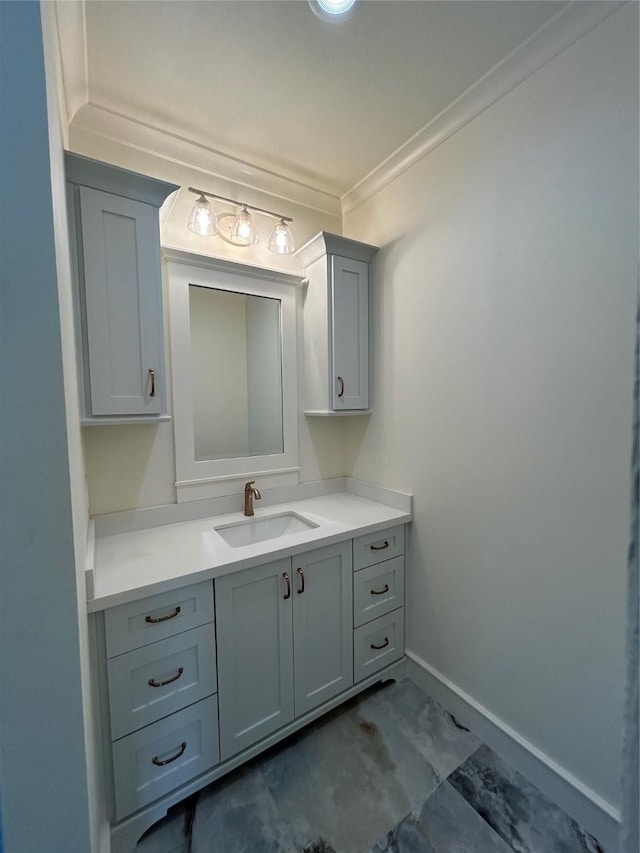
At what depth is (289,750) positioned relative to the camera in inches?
57.4

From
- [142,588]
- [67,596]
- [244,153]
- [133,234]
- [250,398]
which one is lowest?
[142,588]

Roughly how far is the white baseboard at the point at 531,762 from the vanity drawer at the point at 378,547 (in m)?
0.58

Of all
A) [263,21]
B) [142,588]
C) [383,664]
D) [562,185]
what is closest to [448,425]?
[562,185]

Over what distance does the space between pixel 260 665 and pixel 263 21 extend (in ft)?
7.40

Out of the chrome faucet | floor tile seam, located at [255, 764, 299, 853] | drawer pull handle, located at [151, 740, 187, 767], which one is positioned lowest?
floor tile seam, located at [255, 764, 299, 853]

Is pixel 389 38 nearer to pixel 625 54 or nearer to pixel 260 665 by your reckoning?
pixel 625 54

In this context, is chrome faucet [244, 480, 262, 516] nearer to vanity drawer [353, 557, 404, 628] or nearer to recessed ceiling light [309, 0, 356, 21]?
vanity drawer [353, 557, 404, 628]

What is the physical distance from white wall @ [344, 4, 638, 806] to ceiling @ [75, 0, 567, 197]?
0.22 meters

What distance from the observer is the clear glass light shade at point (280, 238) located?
1.87 metres

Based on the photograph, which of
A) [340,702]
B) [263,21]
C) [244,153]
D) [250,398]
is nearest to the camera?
[263,21]

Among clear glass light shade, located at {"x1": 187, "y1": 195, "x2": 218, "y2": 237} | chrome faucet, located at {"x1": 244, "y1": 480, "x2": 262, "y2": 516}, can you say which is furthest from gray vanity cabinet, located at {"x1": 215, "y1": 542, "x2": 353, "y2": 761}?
clear glass light shade, located at {"x1": 187, "y1": 195, "x2": 218, "y2": 237}

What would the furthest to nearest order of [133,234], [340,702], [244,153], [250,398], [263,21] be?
1. [250,398]
2. [244,153]
3. [340,702]
4. [133,234]
5. [263,21]

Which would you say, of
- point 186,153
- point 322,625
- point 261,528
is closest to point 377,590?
point 322,625

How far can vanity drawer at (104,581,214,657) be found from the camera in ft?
3.63
